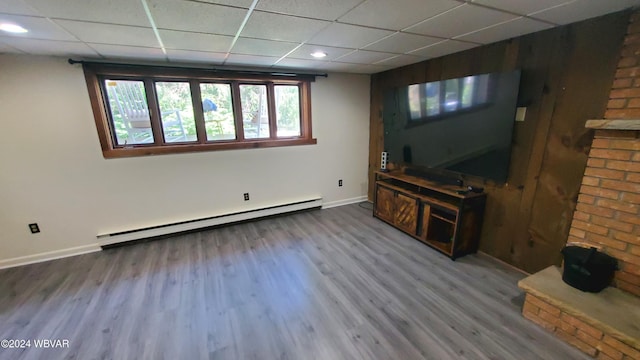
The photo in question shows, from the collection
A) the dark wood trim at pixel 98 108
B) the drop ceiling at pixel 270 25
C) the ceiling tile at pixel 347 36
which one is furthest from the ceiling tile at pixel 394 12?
the dark wood trim at pixel 98 108

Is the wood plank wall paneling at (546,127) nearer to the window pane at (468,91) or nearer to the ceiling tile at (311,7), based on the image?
the window pane at (468,91)

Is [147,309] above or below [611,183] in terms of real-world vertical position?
below

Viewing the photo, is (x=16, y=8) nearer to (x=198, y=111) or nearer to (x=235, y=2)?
(x=235, y=2)

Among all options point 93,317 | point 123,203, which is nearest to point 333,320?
point 93,317

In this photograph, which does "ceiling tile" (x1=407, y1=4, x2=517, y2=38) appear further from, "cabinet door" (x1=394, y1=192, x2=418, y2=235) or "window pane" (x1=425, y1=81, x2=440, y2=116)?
"cabinet door" (x1=394, y1=192, x2=418, y2=235)

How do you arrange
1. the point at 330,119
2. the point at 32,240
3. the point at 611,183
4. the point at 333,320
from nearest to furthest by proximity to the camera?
the point at 611,183
the point at 333,320
the point at 32,240
the point at 330,119

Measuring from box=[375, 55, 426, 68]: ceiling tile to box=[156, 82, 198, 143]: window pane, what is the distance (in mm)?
2573

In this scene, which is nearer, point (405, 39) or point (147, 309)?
point (147, 309)

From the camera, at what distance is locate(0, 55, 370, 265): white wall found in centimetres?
257

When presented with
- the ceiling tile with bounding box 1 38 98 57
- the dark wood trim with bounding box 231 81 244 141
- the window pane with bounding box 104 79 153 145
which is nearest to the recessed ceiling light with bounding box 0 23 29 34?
the ceiling tile with bounding box 1 38 98 57

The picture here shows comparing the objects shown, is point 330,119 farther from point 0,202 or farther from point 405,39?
point 0,202

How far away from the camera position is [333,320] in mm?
1928

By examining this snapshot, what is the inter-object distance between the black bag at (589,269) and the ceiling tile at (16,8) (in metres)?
3.86

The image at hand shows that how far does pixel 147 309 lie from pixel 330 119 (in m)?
3.32
